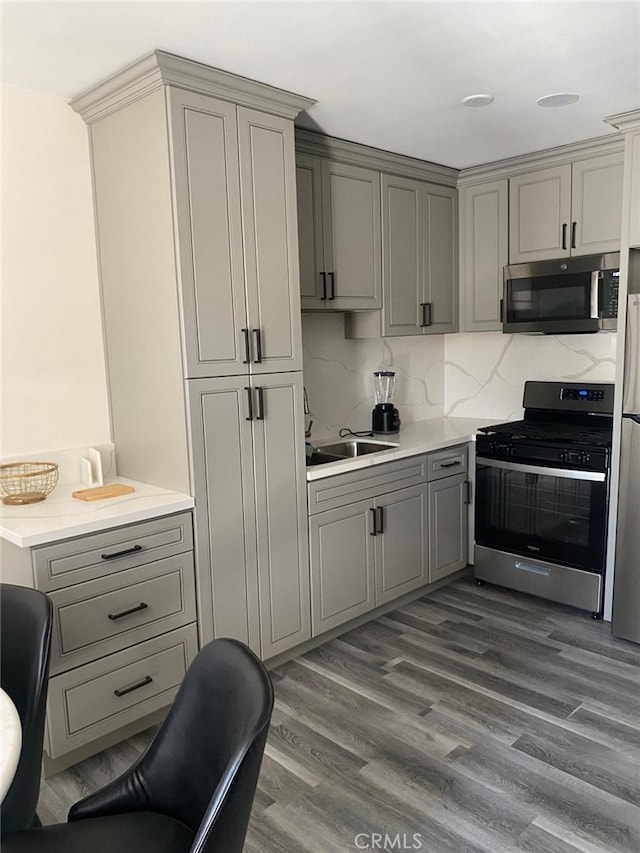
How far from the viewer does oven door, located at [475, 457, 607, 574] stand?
3.31m

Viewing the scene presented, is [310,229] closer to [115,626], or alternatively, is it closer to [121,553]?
[121,553]

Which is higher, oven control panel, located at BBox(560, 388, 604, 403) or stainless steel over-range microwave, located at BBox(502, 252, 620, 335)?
stainless steel over-range microwave, located at BBox(502, 252, 620, 335)

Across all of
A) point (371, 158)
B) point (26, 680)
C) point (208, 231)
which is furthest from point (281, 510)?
point (371, 158)

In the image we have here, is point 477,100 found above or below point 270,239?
above

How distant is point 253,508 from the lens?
9.05 ft

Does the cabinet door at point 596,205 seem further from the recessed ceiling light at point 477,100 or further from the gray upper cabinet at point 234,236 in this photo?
the gray upper cabinet at point 234,236

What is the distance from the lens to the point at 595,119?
3.12 m

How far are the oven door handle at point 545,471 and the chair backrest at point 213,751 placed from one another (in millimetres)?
2458

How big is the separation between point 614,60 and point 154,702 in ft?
9.77

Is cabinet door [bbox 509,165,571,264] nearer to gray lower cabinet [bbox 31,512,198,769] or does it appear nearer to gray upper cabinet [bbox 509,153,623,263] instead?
gray upper cabinet [bbox 509,153,623,263]

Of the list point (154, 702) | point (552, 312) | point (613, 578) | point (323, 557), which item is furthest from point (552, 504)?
point (154, 702)

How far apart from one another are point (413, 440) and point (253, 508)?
1.24 meters

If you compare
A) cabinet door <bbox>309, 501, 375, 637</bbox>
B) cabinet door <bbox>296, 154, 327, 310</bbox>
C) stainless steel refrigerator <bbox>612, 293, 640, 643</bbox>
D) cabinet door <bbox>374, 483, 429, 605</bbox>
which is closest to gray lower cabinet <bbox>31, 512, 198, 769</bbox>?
cabinet door <bbox>309, 501, 375, 637</bbox>

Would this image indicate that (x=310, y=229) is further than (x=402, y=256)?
No
